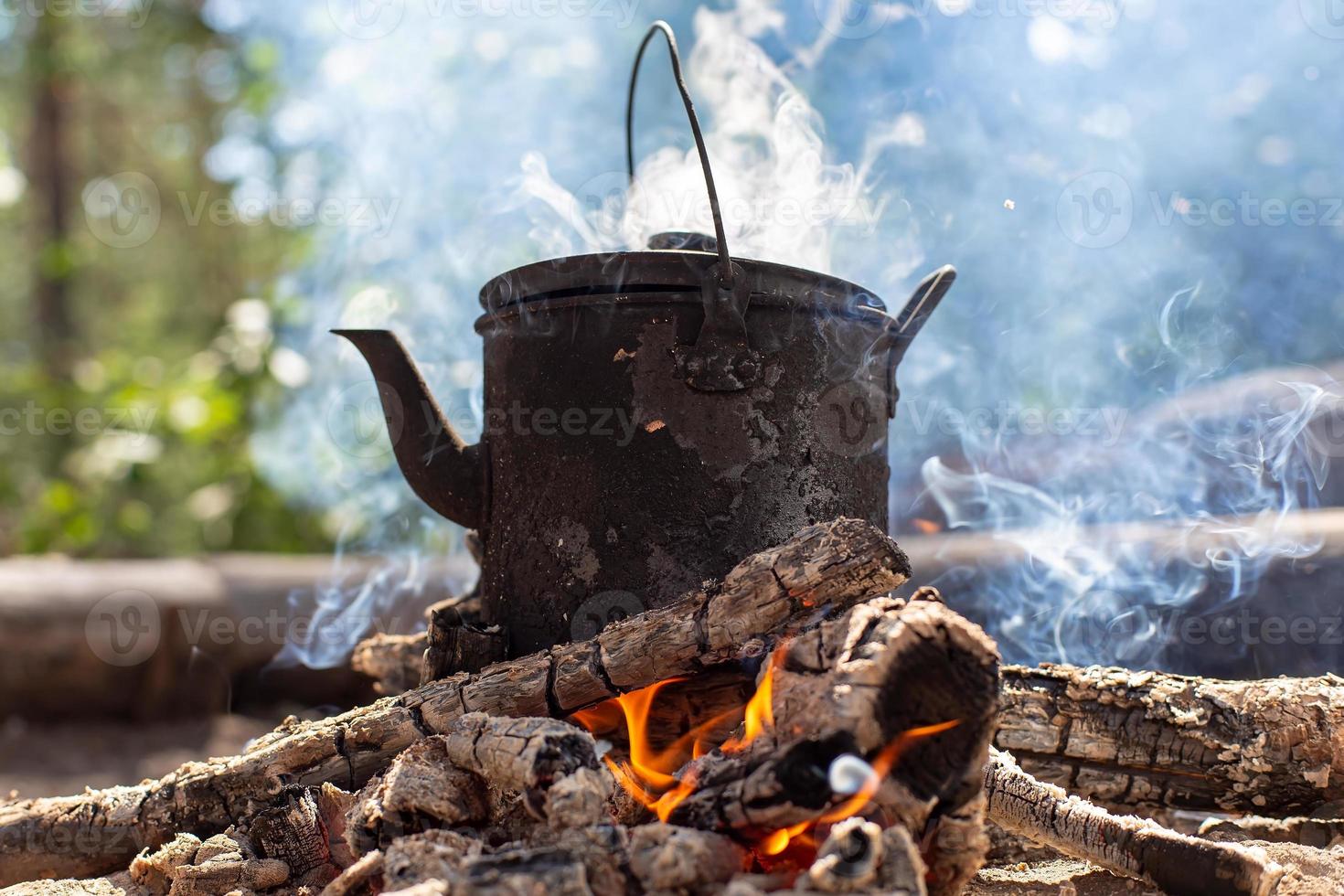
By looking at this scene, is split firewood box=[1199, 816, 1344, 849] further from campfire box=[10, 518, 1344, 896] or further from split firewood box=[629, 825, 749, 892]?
split firewood box=[629, 825, 749, 892]

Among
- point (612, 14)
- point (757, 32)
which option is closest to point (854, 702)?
point (757, 32)

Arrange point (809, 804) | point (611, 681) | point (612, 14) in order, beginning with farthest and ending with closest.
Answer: point (612, 14)
point (611, 681)
point (809, 804)

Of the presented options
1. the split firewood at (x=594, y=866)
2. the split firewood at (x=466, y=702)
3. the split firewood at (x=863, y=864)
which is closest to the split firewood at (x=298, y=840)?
the split firewood at (x=466, y=702)

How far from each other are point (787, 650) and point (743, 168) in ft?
7.51

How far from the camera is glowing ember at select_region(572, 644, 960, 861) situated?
145cm

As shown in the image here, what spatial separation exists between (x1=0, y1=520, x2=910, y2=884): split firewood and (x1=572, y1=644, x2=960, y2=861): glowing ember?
12 cm

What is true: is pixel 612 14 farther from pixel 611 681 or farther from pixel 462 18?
pixel 611 681

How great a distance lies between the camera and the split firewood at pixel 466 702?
1.84 meters

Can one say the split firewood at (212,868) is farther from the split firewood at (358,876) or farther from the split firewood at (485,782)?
the split firewood at (358,876)

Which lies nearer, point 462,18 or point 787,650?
point 787,650

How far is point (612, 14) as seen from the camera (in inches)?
269

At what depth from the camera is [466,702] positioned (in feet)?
6.70

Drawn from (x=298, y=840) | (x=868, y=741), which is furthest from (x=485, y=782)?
(x=868, y=741)

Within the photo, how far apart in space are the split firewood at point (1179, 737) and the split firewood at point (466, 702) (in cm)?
67
